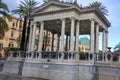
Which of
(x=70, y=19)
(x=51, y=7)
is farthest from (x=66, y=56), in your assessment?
(x=51, y=7)

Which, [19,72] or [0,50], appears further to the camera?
[0,50]

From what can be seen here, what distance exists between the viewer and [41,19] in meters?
27.8

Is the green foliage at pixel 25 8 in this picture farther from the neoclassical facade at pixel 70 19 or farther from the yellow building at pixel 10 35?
the yellow building at pixel 10 35

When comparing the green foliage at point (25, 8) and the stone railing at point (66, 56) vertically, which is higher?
the green foliage at point (25, 8)

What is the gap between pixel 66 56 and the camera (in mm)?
23734

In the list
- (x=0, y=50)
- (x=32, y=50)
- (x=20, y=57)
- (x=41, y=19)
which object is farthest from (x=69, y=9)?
(x=0, y=50)

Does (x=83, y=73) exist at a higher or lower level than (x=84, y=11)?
lower

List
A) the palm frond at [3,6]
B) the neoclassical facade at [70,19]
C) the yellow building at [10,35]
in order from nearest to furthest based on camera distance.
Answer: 1. the neoclassical facade at [70,19]
2. the palm frond at [3,6]
3. the yellow building at [10,35]

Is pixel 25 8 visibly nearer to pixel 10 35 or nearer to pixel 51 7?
pixel 51 7

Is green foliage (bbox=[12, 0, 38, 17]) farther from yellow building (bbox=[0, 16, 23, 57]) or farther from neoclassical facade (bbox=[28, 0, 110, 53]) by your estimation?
yellow building (bbox=[0, 16, 23, 57])

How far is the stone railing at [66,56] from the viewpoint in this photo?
20.8 metres

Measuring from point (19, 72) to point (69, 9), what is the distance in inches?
450

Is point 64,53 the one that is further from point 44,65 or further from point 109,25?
point 109,25

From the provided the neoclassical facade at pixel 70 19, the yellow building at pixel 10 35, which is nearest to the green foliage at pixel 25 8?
the neoclassical facade at pixel 70 19
